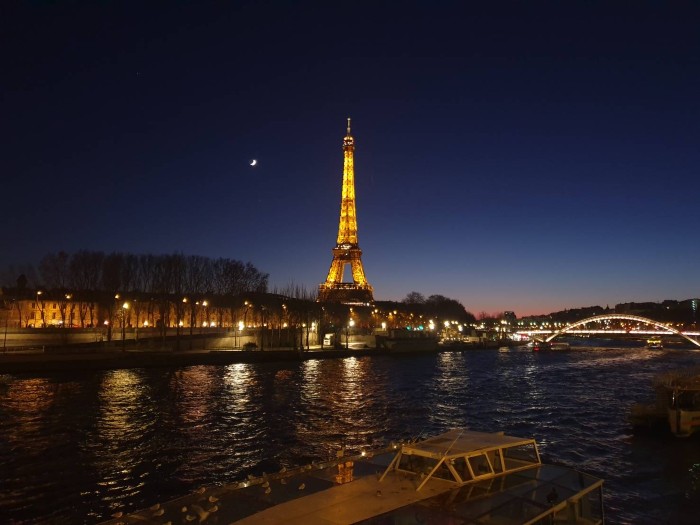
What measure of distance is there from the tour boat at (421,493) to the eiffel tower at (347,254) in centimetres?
12538

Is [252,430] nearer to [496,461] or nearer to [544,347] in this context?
[496,461]

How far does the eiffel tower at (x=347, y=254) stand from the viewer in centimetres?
13888

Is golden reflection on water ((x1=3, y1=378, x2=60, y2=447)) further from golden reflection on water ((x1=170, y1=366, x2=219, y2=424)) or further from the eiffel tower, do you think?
the eiffel tower

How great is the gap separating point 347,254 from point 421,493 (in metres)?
129

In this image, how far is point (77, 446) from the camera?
2561 centimetres

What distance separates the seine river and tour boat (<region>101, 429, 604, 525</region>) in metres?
8.50

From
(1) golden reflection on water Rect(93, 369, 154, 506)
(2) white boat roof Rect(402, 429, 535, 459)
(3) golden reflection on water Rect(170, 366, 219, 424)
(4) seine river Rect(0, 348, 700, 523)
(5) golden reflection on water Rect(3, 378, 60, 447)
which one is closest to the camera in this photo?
(2) white boat roof Rect(402, 429, 535, 459)

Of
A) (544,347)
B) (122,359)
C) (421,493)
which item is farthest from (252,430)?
(544,347)

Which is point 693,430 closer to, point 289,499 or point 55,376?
point 289,499

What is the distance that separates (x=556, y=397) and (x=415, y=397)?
12685 millimetres

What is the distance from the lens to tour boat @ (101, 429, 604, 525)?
8977 millimetres

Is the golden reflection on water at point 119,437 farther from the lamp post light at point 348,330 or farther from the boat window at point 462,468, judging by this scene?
the lamp post light at point 348,330

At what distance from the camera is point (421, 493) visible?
9680 millimetres

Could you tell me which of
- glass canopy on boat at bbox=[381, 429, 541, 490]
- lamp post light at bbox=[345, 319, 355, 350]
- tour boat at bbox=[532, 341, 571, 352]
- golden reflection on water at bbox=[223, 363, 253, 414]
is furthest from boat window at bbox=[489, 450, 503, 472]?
tour boat at bbox=[532, 341, 571, 352]
